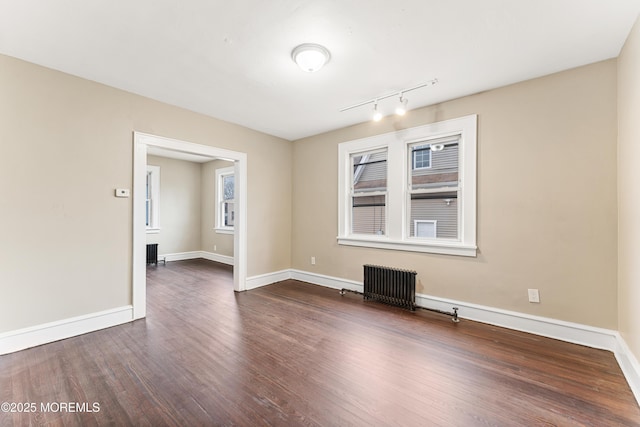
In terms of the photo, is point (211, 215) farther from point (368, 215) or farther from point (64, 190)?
point (368, 215)

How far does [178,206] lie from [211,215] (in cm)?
87

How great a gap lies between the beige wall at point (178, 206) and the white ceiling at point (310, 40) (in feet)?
13.9

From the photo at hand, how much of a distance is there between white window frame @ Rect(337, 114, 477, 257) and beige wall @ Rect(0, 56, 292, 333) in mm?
2631

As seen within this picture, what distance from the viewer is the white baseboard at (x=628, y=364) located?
1840 millimetres

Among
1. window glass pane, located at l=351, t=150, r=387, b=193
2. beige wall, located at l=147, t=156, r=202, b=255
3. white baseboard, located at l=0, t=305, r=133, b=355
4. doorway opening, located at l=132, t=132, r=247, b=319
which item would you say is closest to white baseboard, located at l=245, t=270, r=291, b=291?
doorway opening, located at l=132, t=132, r=247, b=319

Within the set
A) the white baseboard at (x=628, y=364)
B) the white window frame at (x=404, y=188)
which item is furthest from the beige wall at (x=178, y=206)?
the white baseboard at (x=628, y=364)

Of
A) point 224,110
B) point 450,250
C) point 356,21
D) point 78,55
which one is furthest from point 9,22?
point 450,250

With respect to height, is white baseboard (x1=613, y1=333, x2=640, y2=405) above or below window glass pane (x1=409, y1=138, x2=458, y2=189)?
below

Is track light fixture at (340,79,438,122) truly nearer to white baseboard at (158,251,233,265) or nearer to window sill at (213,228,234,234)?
window sill at (213,228,234,234)

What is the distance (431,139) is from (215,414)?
3.62 metres

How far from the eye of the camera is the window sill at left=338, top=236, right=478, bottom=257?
3.23 metres

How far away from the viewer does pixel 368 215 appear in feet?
14.1

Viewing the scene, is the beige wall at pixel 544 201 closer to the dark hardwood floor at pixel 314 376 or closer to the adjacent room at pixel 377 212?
the adjacent room at pixel 377 212

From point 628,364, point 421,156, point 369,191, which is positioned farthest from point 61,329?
point 628,364
